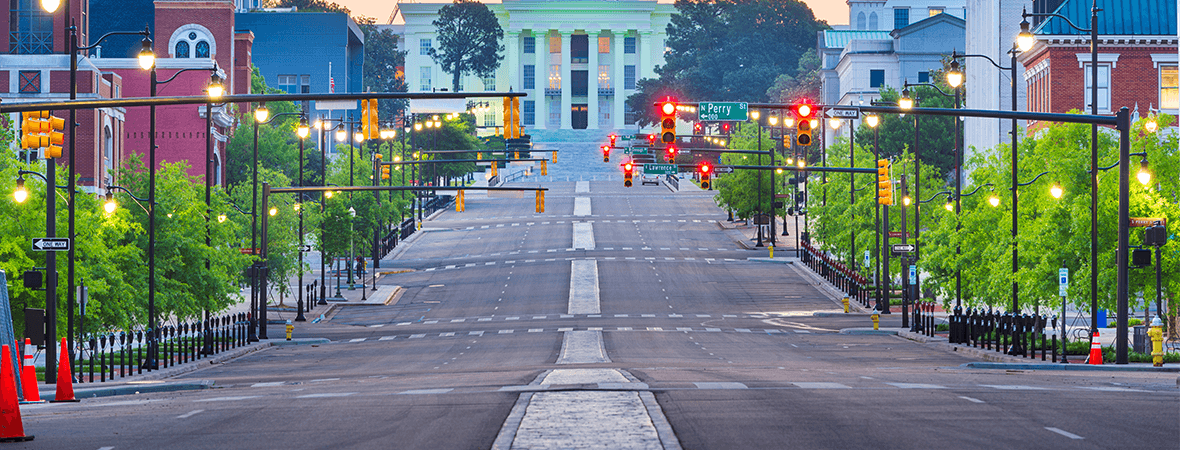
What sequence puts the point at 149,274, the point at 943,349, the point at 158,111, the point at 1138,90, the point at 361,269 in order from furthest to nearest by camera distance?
1. the point at 158,111
2. the point at 361,269
3. the point at 1138,90
4. the point at 943,349
5. the point at 149,274

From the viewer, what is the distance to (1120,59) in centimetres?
6153

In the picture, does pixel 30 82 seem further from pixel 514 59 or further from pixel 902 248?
pixel 514 59

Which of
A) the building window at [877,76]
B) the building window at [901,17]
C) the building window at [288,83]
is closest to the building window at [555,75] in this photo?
the building window at [288,83]

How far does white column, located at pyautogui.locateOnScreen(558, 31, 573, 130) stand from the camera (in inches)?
7534

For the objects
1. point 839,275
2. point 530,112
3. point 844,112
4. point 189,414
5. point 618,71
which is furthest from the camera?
point 618,71

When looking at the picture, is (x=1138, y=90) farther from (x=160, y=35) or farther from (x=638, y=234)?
(x=160, y=35)

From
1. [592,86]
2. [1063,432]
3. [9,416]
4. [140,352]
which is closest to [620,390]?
[1063,432]

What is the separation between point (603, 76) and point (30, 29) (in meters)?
132

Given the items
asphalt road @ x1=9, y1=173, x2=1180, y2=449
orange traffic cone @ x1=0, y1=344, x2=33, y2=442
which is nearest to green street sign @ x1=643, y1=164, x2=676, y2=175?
asphalt road @ x1=9, y1=173, x2=1180, y2=449

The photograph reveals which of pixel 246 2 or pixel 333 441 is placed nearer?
pixel 333 441

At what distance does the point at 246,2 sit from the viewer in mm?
187750

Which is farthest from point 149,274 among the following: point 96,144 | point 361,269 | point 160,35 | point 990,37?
point 160,35

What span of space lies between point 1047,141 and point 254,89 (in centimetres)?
8581

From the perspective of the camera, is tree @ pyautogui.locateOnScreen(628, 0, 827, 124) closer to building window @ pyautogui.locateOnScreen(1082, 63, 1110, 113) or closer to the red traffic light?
building window @ pyautogui.locateOnScreen(1082, 63, 1110, 113)
